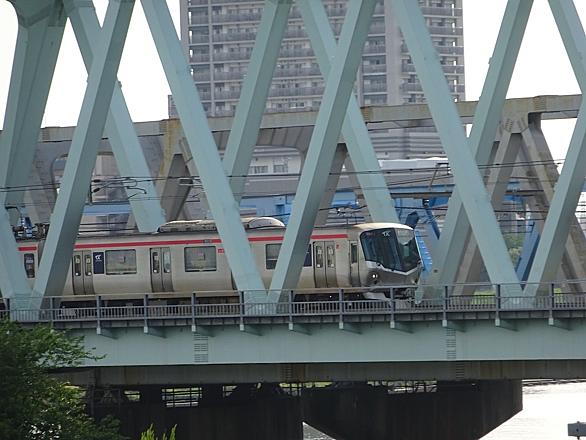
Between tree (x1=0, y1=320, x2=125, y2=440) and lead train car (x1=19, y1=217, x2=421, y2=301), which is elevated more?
lead train car (x1=19, y1=217, x2=421, y2=301)

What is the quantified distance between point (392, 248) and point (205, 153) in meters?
7.11

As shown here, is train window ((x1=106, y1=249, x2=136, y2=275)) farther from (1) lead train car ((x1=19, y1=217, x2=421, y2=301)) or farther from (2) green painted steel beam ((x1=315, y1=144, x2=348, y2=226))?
(2) green painted steel beam ((x1=315, y1=144, x2=348, y2=226))

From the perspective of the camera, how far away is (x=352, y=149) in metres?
51.8

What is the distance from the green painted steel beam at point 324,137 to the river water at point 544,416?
31746 mm

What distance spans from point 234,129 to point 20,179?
7.51 metres

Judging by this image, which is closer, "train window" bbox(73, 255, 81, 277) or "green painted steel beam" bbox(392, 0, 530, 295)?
"green painted steel beam" bbox(392, 0, 530, 295)

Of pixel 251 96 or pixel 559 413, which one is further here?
pixel 559 413

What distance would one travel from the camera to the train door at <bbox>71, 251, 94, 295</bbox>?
54469 millimetres

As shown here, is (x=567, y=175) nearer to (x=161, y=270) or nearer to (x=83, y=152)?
(x=83, y=152)

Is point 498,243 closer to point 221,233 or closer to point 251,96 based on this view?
point 221,233

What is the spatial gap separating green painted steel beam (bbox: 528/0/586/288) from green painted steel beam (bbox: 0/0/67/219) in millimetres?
17831

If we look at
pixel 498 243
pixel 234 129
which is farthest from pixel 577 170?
Result: pixel 234 129

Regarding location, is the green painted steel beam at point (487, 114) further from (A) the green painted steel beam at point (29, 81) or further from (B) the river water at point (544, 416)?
(B) the river water at point (544, 416)

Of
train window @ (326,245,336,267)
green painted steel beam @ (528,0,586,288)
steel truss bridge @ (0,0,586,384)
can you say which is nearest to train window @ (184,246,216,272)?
steel truss bridge @ (0,0,586,384)
